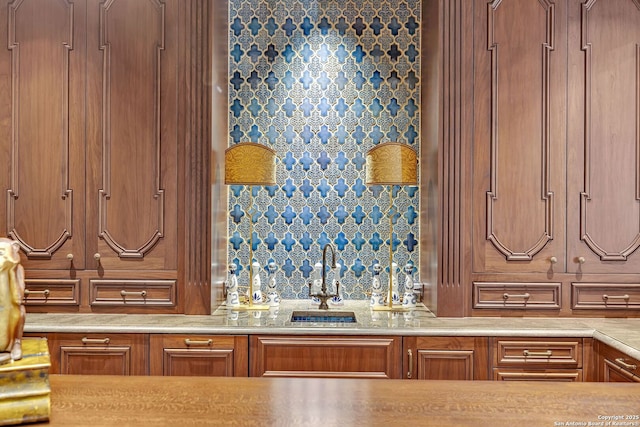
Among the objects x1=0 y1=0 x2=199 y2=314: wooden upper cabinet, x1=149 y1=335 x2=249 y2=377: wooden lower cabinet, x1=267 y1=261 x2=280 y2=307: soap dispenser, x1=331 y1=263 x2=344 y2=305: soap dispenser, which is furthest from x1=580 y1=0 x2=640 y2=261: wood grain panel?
x1=0 y1=0 x2=199 y2=314: wooden upper cabinet

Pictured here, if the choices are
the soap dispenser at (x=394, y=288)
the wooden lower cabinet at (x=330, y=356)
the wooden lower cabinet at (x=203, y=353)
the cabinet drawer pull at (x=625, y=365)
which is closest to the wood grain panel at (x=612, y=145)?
the cabinet drawer pull at (x=625, y=365)

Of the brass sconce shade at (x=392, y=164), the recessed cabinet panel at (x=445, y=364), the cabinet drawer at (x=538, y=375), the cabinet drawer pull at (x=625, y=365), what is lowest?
the cabinet drawer at (x=538, y=375)

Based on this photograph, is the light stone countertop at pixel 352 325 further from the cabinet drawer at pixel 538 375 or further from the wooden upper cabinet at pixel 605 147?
the wooden upper cabinet at pixel 605 147

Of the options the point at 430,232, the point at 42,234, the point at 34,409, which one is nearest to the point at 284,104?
the point at 430,232

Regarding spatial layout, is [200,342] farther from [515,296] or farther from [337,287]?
[515,296]

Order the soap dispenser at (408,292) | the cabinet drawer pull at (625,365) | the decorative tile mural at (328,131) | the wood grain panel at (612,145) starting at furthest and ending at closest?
1. the decorative tile mural at (328,131)
2. the soap dispenser at (408,292)
3. the wood grain panel at (612,145)
4. the cabinet drawer pull at (625,365)

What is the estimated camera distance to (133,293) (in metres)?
3.05

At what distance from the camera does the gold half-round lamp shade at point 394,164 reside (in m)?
3.07

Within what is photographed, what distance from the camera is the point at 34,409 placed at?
3.60 feet

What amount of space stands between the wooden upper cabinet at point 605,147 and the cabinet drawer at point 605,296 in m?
0.15

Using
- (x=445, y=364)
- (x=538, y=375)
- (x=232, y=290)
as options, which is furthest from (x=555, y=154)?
(x=232, y=290)

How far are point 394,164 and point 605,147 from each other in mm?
1141

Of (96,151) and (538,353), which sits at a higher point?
(96,151)

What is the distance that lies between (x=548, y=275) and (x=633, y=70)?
1.20 meters
